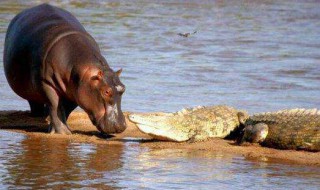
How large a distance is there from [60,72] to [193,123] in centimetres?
133

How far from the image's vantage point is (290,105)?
11.0 meters

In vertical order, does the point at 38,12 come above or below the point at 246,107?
above

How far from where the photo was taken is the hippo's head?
8.72 metres

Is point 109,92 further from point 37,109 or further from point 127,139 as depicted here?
point 37,109

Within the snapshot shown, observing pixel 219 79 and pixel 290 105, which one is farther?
pixel 219 79

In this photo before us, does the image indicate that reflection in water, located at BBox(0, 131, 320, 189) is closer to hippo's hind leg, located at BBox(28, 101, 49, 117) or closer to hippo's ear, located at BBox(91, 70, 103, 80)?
hippo's ear, located at BBox(91, 70, 103, 80)

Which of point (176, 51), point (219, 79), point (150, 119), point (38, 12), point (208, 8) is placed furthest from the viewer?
point (208, 8)

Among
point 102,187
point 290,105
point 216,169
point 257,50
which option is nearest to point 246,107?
point 290,105

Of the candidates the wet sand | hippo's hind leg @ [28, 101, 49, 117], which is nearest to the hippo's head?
the wet sand

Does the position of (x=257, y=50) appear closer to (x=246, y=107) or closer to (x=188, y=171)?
(x=246, y=107)

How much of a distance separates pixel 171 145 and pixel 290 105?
2857 mm

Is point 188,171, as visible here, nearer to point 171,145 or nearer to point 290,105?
point 171,145

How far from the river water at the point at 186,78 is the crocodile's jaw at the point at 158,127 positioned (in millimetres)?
208

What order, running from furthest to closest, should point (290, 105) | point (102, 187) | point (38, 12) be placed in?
1. point (290, 105)
2. point (38, 12)
3. point (102, 187)
